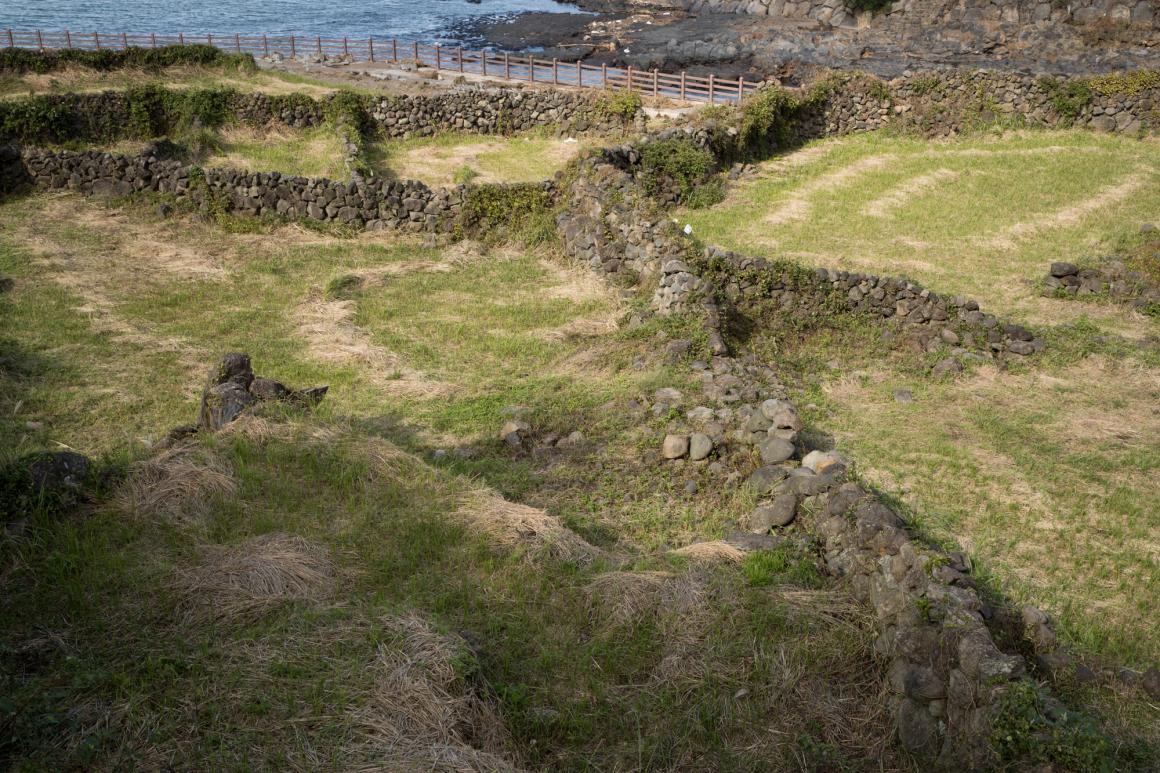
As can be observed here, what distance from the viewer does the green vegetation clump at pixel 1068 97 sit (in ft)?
87.8

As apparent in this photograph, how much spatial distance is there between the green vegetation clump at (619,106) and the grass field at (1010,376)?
17.5 feet

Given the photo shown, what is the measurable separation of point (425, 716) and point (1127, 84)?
2928 cm

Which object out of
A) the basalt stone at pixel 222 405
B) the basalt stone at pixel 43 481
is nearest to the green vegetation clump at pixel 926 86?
the basalt stone at pixel 222 405

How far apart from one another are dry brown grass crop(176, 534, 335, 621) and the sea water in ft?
218

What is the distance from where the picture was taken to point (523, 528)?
8086 mm

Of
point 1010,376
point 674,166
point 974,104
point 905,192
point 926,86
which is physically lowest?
point 1010,376

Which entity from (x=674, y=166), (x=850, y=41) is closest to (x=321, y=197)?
(x=674, y=166)

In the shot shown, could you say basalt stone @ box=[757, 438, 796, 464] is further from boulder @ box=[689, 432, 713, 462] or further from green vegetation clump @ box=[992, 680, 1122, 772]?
green vegetation clump @ box=[992, 680, 1122, 772]

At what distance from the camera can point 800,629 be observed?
699 centimetres

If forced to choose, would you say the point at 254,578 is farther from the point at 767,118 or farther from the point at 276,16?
the point at 276,16

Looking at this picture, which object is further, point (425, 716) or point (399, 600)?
point (399, 600)

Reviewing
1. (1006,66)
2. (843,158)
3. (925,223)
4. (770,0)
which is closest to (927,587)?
(925,223)

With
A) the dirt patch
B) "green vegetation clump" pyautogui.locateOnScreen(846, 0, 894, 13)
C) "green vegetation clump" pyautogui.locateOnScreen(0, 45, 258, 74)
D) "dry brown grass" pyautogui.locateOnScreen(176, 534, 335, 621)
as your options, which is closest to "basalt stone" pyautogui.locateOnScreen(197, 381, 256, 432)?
"dry brown grass" pyautogui.locateOnScreen(176, 534, 335, 621)

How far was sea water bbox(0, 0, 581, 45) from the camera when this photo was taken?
72.1 m
